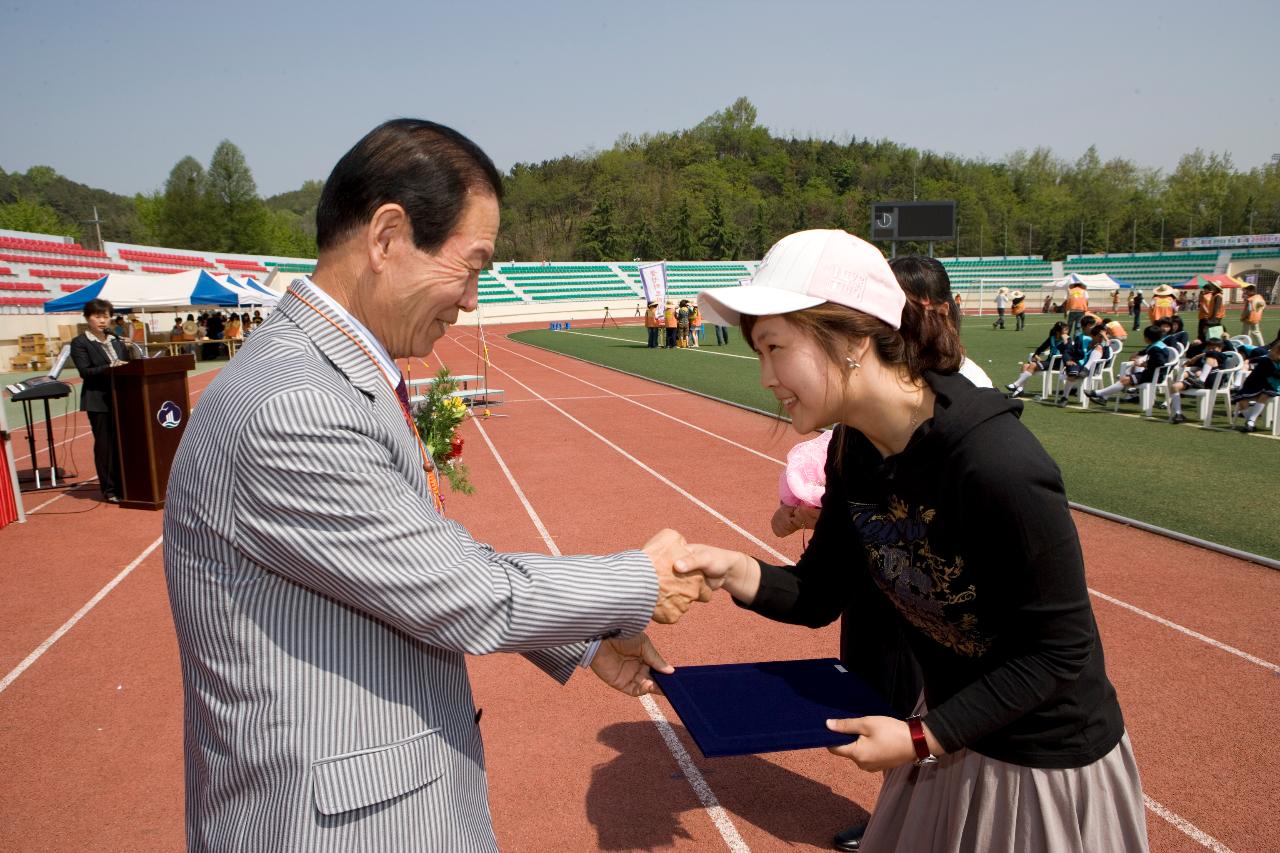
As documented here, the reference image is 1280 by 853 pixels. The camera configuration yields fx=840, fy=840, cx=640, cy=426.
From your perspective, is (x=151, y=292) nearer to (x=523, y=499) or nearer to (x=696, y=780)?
(x=523, y=499)

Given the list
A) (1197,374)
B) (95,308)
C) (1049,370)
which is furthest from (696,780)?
(1049,370)

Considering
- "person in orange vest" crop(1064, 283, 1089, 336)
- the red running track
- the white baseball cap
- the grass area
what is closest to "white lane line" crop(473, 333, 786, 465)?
the grass area

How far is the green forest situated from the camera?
79688 millimetres

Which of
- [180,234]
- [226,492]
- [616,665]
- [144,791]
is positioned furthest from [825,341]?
[180,234]

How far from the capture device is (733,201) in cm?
9700

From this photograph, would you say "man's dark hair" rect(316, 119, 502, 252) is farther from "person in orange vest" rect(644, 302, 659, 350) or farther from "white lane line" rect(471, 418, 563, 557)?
→ "person in orange vest" rect(644, 302, 659, 350)

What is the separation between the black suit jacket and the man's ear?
30.8 ft

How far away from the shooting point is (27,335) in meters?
26.5

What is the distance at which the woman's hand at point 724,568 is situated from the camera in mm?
1898

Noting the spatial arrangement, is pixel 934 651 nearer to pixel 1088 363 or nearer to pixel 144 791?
pixel 144 791

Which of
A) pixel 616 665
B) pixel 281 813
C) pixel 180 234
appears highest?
pixel 180 234

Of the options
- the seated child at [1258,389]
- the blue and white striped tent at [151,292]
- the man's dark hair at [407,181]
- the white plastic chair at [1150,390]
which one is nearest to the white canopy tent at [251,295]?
the blue and white striped tent at [151,292]

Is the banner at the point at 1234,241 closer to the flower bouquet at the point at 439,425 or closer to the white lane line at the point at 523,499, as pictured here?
the white lane line at the point at 523,499

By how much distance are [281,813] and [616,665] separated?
94 cm
